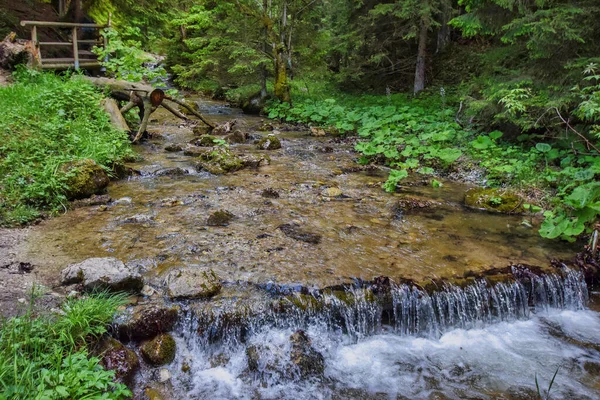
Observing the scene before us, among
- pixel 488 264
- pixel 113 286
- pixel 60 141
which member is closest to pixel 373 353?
pixel 488 264

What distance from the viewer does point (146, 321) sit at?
128 inches

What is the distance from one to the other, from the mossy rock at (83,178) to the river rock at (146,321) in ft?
10.0

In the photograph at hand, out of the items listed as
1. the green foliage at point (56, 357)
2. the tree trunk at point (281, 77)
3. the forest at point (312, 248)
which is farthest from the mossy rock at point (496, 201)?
the tree trunk at point (281, 77)

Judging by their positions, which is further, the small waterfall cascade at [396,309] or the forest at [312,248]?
the small waterfall cascade at [396,309]

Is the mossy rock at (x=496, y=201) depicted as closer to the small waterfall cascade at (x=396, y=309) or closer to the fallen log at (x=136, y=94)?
the small waterfall cascade at (x=396, y=309)

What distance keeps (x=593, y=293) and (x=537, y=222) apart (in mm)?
1549

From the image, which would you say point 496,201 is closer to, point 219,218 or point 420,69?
point 219,218

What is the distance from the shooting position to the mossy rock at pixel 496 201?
6.15 meters

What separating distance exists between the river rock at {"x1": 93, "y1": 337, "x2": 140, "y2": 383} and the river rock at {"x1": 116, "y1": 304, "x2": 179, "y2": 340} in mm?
142

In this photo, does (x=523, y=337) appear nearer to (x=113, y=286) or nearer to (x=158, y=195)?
(x=113, y=286)

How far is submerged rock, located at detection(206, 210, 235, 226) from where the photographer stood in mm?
5195

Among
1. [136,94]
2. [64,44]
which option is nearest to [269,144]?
[136,94]

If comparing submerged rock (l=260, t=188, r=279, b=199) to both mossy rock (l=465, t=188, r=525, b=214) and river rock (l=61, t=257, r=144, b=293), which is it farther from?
mossy rock (l=465, t=188, r=525, b=214)

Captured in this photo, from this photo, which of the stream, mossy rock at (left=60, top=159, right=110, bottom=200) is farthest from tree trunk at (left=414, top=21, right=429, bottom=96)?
mossy rock at (left=60, top=159, right=110, bottom=200)
